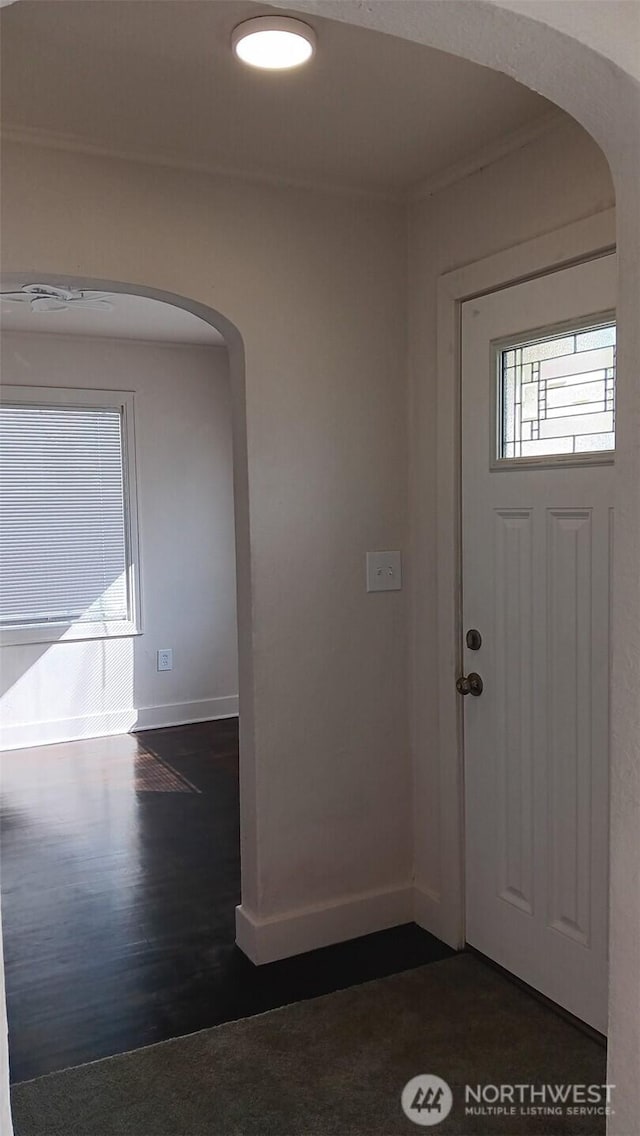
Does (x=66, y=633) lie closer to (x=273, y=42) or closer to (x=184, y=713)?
(x=184, y=713)

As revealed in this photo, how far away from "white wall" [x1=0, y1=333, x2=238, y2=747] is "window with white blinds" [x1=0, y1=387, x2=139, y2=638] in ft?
0.42

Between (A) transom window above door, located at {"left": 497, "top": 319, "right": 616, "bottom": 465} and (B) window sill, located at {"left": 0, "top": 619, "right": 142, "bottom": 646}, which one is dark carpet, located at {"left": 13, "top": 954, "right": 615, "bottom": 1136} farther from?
(B) window sill, located at {"left": 0, "top": 619, "right": 142, "bottom": 646}

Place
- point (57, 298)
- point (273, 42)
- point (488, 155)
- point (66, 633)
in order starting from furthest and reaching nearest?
point (66, 633) < point (57, 298) < point (488, 155) < point (273, 42)

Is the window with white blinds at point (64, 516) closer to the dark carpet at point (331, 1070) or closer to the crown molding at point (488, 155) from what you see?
the crown molding at point (488, 155)

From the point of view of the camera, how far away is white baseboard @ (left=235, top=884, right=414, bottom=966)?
2.73 metres

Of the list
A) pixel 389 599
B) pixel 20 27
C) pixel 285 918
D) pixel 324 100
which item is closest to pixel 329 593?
pixel 389 599

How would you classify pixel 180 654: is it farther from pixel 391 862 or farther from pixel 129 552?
A: pixel 391 862

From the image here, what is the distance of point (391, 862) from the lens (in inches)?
116

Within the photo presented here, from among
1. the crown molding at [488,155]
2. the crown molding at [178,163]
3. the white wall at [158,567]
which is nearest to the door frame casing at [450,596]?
the crown molding at [488,155]

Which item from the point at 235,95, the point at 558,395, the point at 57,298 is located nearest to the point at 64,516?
the point at 57,298

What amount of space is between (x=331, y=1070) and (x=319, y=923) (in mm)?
655

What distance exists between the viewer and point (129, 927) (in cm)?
298

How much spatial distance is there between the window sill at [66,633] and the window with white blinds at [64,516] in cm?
1

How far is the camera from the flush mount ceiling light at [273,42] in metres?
1.76
